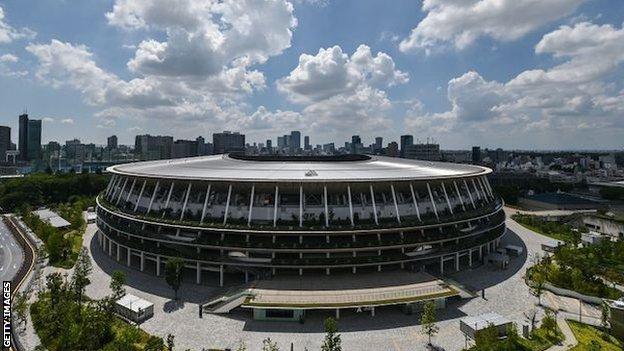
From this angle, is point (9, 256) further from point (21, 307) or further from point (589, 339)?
point (589, 339)

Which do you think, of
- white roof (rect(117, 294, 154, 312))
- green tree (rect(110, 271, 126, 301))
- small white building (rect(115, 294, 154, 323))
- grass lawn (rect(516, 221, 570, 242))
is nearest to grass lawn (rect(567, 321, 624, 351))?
grass lawn (rect(516, 221, 570, 242))

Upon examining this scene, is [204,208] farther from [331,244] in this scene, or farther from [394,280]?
[394,280]

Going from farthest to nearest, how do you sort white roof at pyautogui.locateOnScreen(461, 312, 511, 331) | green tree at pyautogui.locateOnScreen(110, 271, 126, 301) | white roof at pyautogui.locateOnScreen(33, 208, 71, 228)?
white roof at pyautogui.locateOnScreen(33, 208, 71, 228) → green tree at pyautogui.locateOnScreen(110, 271, 126, 301) → white roof at pyautogui.locateOnScreen(461, 312, 511, 331)

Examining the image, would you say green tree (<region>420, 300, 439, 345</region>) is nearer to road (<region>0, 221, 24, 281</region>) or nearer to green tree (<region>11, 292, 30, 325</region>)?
green tree (<region>11, 292, 30, 325</region>)

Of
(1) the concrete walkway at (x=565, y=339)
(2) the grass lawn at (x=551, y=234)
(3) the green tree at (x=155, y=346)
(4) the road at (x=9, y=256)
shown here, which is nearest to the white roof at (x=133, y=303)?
(3) the green tree at (x=155, y=346)

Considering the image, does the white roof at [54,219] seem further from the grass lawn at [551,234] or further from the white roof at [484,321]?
the grass lawn at [551,234]
